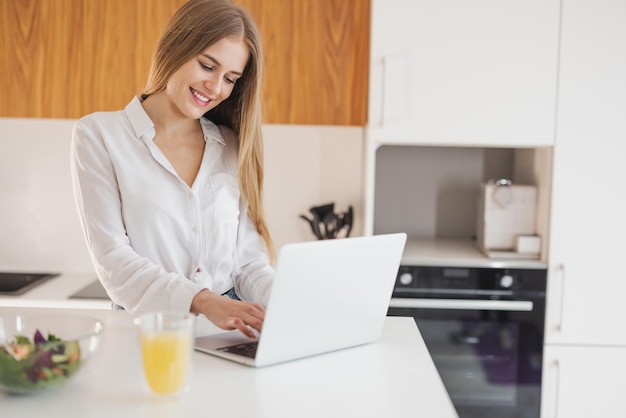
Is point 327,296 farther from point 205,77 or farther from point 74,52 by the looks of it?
point 74,52

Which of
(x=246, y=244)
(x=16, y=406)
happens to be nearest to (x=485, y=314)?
(x=246, y=244)

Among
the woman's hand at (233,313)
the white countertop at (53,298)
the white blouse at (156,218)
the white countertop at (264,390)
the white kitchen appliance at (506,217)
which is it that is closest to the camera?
the white countertop at (264,390)

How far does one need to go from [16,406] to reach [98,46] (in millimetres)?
2104

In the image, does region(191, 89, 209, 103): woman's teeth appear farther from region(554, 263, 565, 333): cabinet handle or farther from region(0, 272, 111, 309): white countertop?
region(554, 263, 565, 333): cabinet handle

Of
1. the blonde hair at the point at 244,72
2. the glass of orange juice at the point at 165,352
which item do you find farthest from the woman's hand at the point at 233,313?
the blonde hair at the point at 244,72

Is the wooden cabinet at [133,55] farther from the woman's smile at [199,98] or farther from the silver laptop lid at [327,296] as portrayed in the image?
the silver laptop lid at [327,296]

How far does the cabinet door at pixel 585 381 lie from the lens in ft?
8.91

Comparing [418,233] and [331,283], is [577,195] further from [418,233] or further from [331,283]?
[331,283]

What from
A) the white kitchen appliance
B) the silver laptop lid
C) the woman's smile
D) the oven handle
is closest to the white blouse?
the woman's smile

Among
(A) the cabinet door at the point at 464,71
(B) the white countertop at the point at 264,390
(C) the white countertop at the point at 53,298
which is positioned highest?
(A) the cabinet door at the point at 464,71

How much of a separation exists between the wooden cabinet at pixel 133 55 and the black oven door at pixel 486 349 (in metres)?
0.80

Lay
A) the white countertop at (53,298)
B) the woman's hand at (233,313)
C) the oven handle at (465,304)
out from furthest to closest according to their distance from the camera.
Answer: the oven handle at (465,304) < the white countertop at (53,298) < the woman's hand at (233,313)

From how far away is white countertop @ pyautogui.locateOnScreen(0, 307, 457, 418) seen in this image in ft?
3.45

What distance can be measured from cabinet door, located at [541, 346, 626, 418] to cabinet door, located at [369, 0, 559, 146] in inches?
29.0
